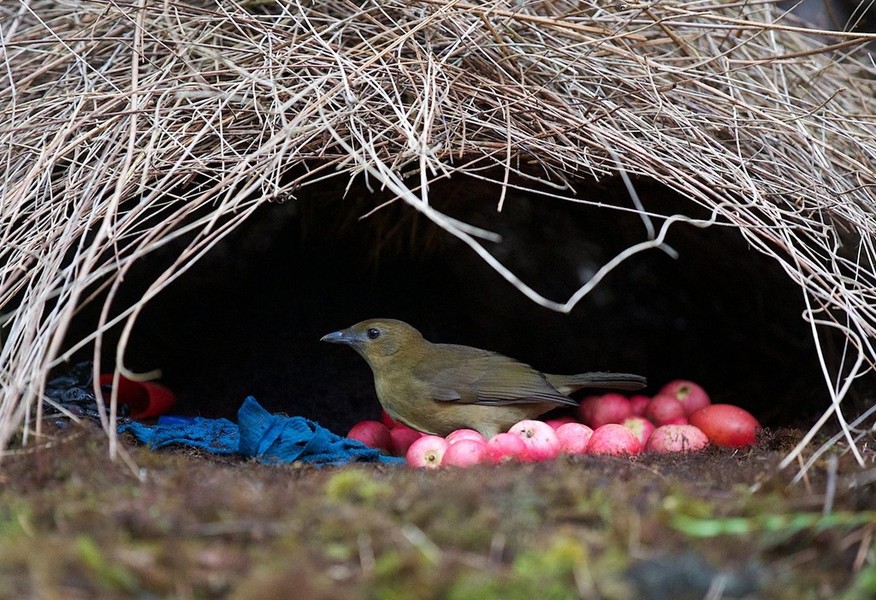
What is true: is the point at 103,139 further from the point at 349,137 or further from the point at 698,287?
the point at 698,287

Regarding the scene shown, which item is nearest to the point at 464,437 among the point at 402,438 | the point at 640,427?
the point at 402,438

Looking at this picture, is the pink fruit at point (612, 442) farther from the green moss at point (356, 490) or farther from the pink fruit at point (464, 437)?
Answer: the green moss at point (356, 490)

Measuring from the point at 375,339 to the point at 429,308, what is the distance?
105 cm

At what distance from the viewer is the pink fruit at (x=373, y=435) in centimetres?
396

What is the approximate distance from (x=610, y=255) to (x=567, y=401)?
1.47m

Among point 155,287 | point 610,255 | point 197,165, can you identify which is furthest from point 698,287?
point 155,287

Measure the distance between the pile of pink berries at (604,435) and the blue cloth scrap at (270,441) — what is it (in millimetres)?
256

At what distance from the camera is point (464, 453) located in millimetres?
3078

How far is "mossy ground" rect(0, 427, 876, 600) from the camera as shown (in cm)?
165

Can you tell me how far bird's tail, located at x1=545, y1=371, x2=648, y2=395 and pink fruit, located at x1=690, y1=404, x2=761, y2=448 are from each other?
0.60m

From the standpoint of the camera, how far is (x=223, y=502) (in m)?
1.96

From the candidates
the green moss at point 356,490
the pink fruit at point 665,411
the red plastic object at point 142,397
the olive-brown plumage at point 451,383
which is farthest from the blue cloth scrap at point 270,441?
the pink fruit at point 665,411

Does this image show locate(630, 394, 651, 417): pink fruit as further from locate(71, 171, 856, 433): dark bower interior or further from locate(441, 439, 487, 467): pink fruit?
locate(441, 439, 487, 467): pink fruit

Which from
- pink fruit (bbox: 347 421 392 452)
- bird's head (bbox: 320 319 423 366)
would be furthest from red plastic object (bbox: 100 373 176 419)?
pink fruit (bbox: 347 421 392 452)
